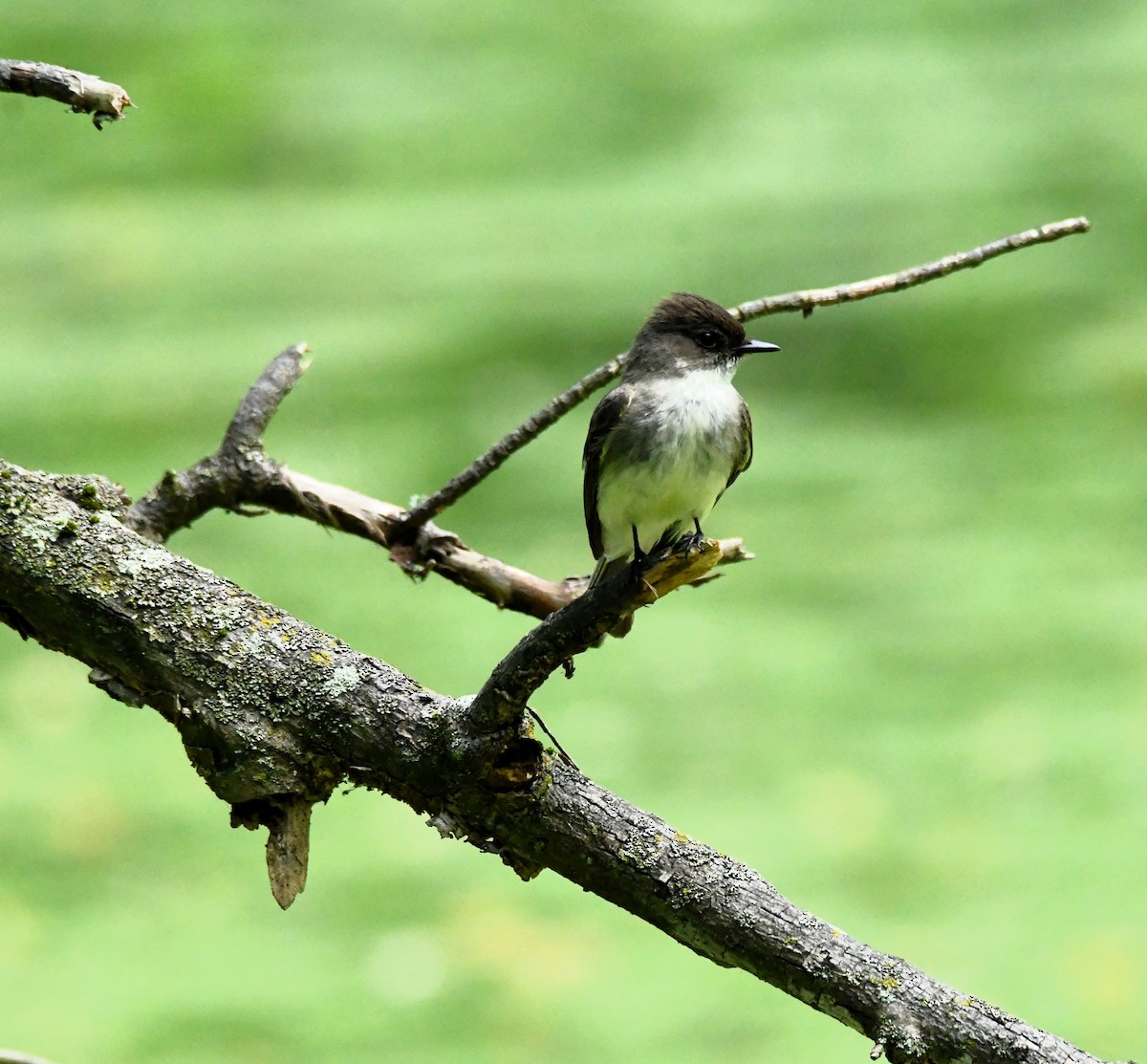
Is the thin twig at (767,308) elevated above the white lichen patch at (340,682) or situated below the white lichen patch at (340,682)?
above

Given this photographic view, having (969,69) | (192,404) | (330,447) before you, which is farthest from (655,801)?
(969,69)

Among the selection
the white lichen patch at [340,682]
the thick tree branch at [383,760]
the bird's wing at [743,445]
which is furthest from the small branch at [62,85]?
the bird's wing at [743,445]

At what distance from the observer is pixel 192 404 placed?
9.09 m

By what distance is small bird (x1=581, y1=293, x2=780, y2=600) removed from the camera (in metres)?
3.47

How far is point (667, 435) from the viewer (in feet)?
11.4

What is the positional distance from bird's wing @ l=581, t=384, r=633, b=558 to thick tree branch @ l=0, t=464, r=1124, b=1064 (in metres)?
1.15

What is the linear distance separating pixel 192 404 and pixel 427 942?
390cm

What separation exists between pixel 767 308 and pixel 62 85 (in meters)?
1.46

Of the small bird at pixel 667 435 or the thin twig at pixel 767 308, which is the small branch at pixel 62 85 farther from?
the small bird at pixel 667 435

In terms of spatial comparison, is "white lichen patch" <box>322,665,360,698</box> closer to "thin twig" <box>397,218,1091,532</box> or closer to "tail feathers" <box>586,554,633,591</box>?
"thin twig" <box>397,218,1091,532</box>

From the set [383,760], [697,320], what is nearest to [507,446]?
[697,320]

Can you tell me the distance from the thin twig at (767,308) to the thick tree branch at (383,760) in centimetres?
84

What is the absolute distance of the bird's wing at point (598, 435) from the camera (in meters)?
3.58

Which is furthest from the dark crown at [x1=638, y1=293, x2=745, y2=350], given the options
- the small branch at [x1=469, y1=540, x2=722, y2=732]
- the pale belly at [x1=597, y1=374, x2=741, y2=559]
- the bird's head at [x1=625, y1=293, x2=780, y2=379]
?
the small branch at [x1=469, y1=540, x2=722, y2=732]
